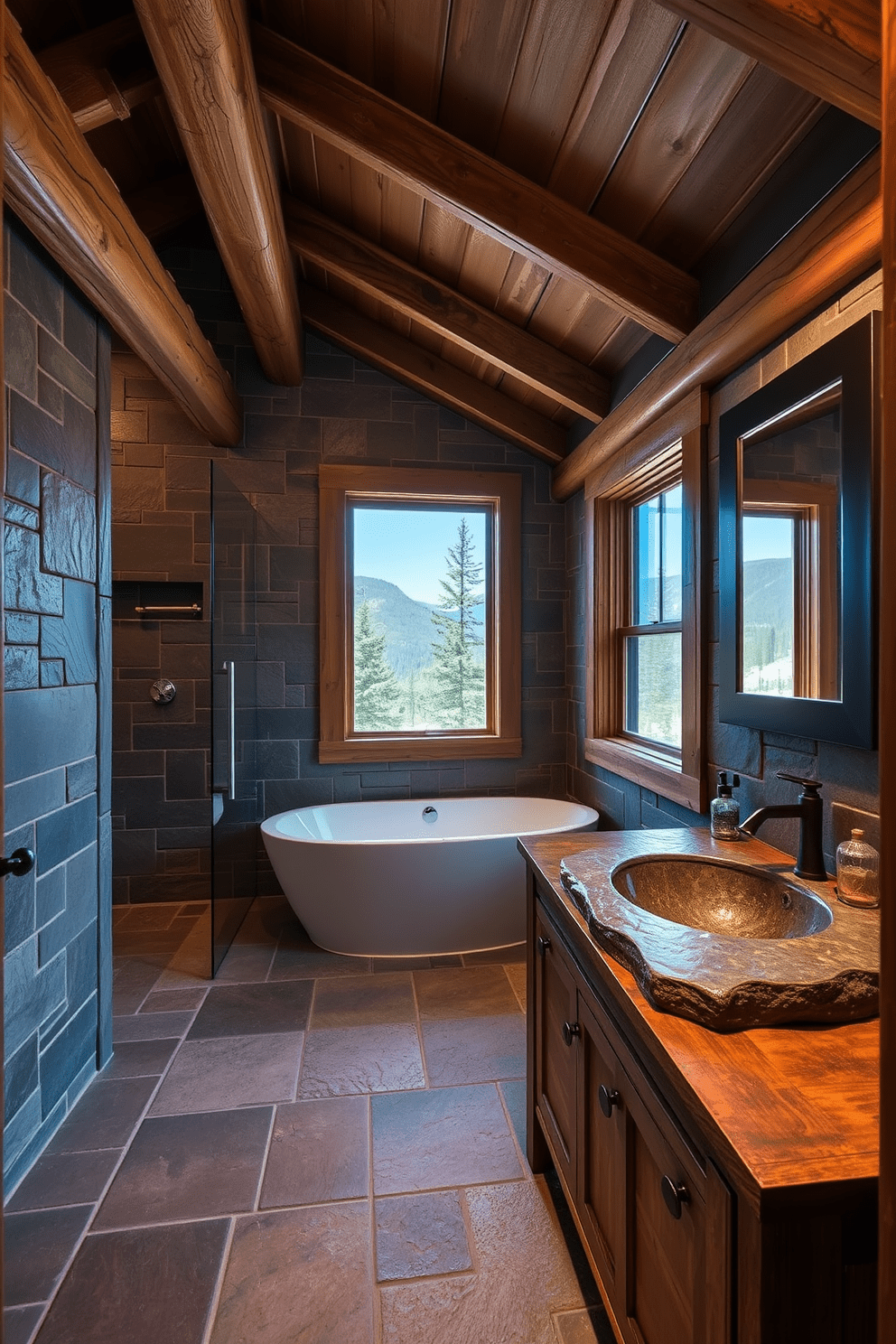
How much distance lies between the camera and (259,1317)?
1.29 meters

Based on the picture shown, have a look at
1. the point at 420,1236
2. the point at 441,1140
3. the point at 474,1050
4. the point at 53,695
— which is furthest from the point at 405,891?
the point at 53,695

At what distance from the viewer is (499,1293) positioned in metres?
1.34

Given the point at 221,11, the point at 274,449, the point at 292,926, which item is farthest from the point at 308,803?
the point at 221,11

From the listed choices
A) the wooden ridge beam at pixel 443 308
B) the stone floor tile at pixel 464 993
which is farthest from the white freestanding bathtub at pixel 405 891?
the wooden ridge beam at pixel 443 308

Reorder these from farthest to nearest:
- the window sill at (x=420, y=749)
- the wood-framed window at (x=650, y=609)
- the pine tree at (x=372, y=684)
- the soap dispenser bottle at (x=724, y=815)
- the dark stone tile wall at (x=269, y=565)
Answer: the pine tree at (x=372, y=684)
the window sill at (x=420, y=749)
the dark stone tile wall at (x=269, y=565)
the wood-framed window at (x=650, y=609)
the soap dispenser bottle at (x=724, y=815)

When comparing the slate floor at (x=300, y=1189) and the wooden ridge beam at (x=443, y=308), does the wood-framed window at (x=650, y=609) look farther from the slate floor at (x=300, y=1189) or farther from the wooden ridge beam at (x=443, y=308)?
the slate floor at (x=300, y=1189)

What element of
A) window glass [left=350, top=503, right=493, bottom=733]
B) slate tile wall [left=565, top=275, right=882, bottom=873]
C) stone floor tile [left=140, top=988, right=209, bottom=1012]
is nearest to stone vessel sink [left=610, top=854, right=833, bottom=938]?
slate tile wall [left=565, top=275, right=882, bottom=873]

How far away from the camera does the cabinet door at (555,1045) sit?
133cm

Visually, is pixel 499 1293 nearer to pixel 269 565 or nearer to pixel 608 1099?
pixel 608 1099

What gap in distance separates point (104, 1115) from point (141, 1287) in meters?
0.62

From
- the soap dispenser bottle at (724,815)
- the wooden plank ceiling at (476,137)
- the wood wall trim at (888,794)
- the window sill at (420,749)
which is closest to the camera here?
the wood wall trim at (888,794)

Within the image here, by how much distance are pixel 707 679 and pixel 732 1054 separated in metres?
1.41

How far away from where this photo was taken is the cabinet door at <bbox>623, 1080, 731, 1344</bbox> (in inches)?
29.0

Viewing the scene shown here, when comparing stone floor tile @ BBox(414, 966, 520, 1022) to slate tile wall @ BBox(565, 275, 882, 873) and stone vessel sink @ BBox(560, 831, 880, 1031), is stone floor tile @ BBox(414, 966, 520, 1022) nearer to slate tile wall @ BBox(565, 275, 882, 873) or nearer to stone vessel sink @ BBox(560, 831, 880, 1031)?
slate tile wall @ BBox(565, 275, 882, 873)
